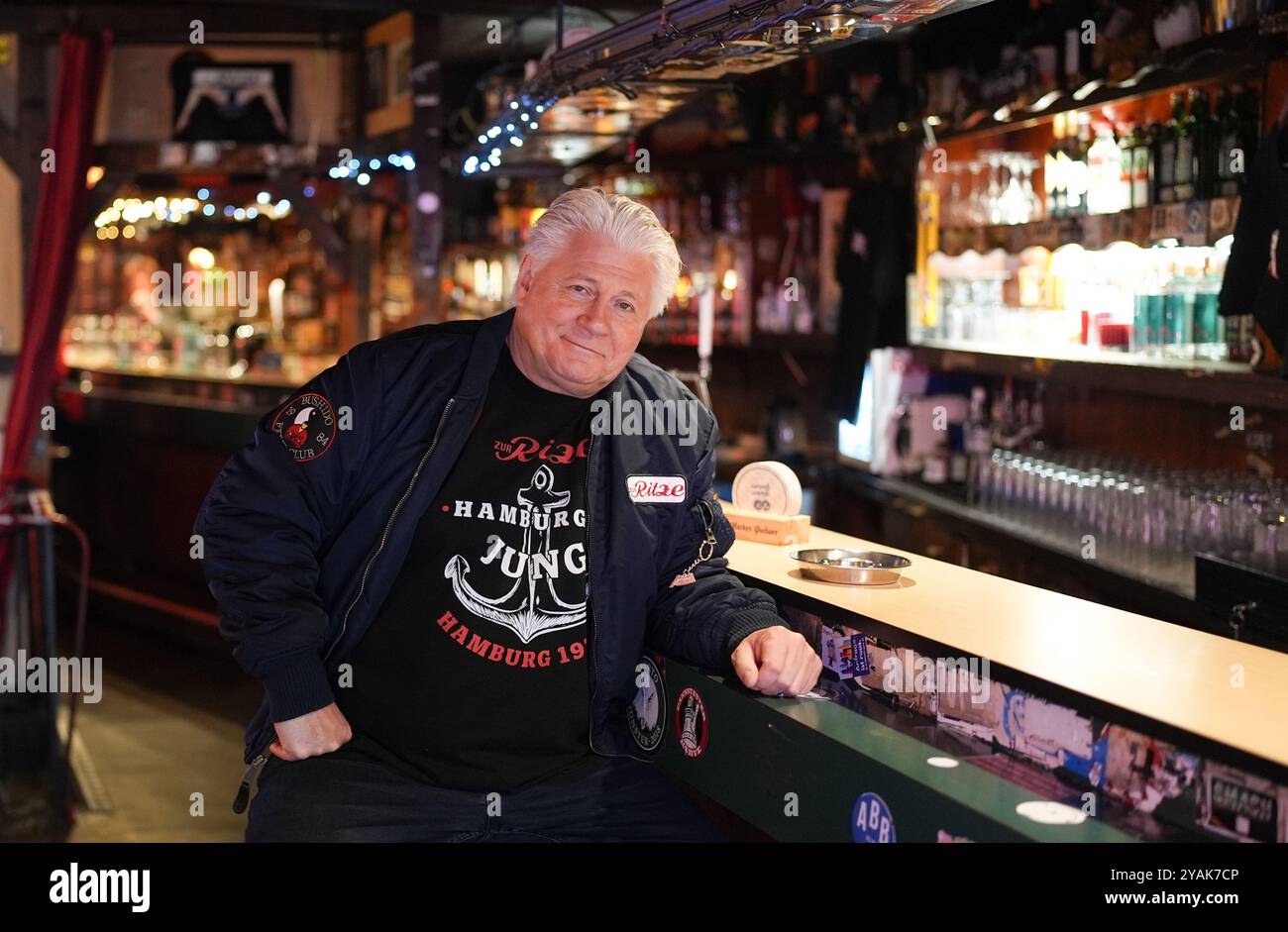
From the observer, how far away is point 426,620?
2.71m

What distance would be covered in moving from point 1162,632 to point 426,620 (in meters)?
1.31

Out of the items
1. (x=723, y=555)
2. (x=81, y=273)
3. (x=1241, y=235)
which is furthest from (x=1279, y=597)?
(x=81, y=273)

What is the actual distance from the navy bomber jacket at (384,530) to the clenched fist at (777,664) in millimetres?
67

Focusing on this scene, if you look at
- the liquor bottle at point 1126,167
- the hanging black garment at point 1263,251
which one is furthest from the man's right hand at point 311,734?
the liquor bottle at point 1126,167

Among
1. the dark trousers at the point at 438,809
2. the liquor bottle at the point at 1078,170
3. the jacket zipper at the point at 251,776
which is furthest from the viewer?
the liquor bottle at the point at 1078,170

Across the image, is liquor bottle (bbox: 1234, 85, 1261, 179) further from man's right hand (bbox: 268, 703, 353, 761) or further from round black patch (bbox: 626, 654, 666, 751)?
man's right hand (bbox: 268, 703, 353, 761)

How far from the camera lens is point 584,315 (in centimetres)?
284

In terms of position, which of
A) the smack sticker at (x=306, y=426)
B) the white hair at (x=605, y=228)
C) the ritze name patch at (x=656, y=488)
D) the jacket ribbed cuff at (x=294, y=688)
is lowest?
the jacket ribbed cuff at (x=294, y=688)

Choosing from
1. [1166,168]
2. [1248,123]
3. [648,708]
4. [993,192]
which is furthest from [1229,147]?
[648,708]

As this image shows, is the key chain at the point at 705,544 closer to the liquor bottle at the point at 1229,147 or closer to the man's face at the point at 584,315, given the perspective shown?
the man's face at the point at 584,315

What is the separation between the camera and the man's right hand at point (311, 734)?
2.62 m

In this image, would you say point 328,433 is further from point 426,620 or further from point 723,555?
point 723,555

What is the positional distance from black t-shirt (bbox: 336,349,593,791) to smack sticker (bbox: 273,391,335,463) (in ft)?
0.78

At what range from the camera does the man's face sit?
282 cm
